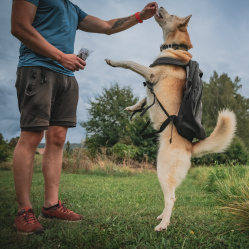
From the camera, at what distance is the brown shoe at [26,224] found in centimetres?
197

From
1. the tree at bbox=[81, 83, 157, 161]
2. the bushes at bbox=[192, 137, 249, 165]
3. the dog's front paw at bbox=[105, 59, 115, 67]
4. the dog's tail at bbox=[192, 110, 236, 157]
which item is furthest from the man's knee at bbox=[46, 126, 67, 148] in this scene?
the tree at bbox=[81, 83, 157, 161]

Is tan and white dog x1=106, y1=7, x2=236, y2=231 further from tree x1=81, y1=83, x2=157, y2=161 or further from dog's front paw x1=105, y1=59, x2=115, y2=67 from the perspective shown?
tree x1=81, y1=83, x2=157, y2=161

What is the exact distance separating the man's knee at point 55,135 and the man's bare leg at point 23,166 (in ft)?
0.96

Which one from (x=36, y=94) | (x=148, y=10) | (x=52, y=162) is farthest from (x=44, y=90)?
(x=148, y=10)

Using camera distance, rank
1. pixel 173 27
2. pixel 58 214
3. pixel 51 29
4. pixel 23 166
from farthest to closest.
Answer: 1. pixel 173 27
2. pixel 58 214
3. pixel 51 29
4. pixel 23 166

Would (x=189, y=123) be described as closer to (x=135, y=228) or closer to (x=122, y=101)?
(x=135, y=228)

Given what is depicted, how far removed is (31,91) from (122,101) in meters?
19.4

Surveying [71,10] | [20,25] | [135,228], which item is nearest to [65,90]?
[20,25]

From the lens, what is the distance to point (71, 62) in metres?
2.09

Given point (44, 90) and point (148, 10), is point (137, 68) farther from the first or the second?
point (44, 90)

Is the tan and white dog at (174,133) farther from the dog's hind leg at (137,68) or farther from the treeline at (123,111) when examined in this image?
the treeline at (123,111)

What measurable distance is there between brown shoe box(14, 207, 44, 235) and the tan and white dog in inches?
43.9

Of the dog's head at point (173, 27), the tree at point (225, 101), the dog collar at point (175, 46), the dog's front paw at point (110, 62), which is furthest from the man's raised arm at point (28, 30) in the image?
the tree at point (225, 101)

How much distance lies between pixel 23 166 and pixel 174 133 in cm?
157
